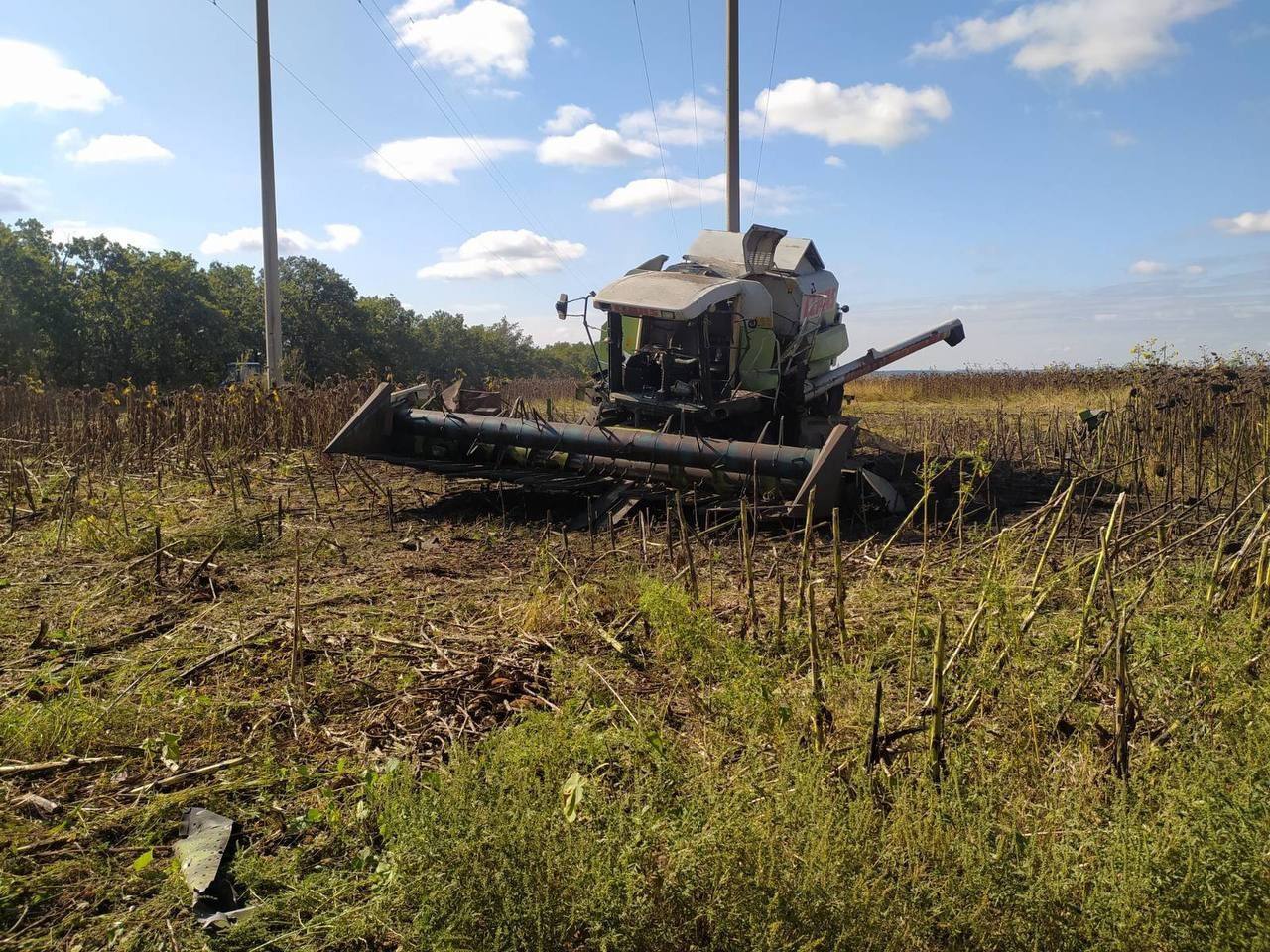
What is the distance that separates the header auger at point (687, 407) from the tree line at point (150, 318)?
8342 mm

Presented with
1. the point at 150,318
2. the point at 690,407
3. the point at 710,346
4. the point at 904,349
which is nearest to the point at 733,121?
the point at 904,349

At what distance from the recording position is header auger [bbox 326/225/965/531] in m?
6.51

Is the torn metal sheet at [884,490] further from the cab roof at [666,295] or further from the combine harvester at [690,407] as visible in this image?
the cab roof at [666,295]

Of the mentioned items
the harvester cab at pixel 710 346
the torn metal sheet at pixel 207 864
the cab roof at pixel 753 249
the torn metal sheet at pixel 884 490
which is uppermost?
the cab roof at pixel 753 249

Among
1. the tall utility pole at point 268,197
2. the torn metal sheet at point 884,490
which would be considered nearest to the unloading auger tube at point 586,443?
Answer: the torn metal sheet at point 884,490

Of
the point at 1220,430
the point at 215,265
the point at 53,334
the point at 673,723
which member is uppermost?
the point at 215,265

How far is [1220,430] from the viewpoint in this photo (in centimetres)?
789

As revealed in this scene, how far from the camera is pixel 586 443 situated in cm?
686

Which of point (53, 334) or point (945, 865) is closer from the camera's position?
point (945, 865)

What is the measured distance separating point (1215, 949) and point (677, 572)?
3044 millimetres

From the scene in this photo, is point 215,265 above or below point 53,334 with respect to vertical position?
above

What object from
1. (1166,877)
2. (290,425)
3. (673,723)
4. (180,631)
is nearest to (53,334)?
(290,425)

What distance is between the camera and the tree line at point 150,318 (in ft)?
70.5

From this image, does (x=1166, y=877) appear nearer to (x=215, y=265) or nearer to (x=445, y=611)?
(x=445, y=611)
